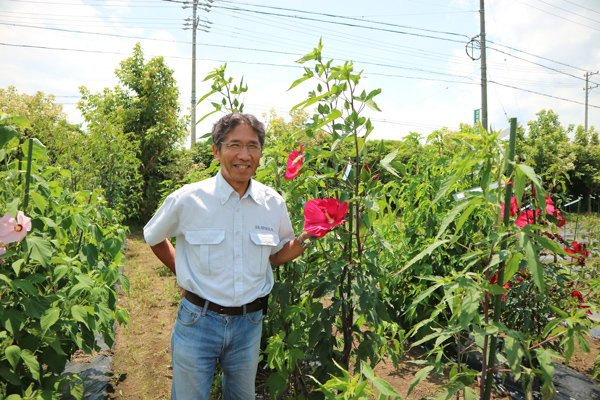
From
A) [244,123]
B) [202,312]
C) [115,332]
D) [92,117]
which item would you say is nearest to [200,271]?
[202,312]

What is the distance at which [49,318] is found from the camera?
160 centimetres

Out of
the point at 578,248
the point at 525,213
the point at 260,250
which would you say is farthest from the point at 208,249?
the point at 578,248

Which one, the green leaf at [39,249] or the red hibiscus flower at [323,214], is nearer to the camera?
the red hibiscus flower at [323,214]

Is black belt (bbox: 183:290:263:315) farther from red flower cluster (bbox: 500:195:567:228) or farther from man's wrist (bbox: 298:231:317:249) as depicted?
red flower cluster (bbox: 500:195:567:228)

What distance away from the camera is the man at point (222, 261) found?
1557 mm

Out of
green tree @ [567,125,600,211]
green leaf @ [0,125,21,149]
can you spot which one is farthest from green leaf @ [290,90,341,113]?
green tree @ [567,125,600,211]

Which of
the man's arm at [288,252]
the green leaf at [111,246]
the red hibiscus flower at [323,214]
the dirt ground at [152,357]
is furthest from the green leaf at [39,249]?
the dirt ground at [152,357]

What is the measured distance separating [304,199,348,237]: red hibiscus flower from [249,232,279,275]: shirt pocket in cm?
28

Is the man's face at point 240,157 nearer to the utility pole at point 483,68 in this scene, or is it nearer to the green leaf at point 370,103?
the green leaf at point 370,103

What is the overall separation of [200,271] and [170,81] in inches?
361

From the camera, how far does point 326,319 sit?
1599 mm

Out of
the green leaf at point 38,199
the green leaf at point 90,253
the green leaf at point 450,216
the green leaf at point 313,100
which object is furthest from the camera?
the green leaf at point 90,253

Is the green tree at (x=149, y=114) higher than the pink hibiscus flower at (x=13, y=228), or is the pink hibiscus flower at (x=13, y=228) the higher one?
Result: the green tree at (x=149, y=114)

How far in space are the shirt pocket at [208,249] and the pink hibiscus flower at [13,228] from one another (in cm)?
59
